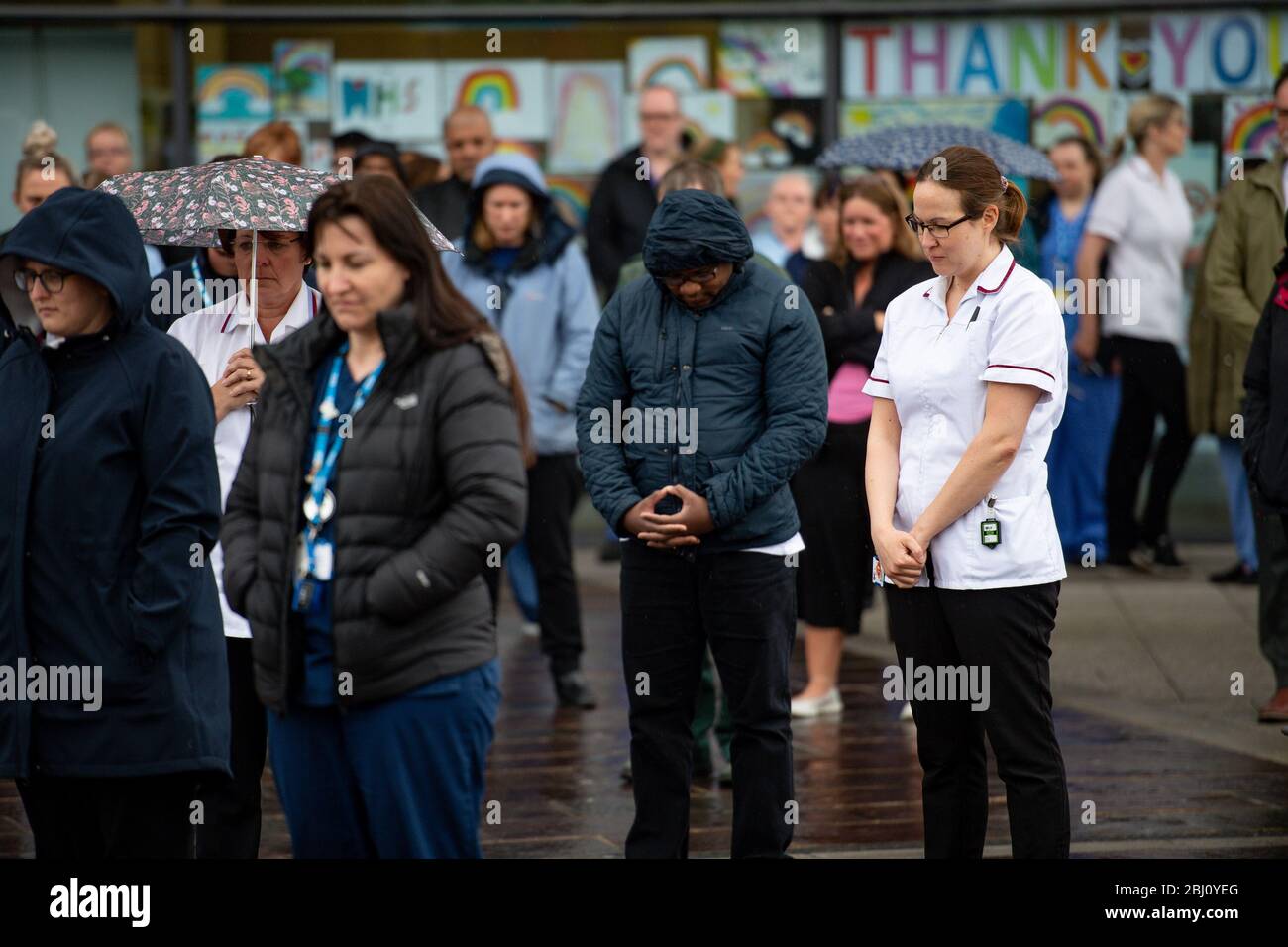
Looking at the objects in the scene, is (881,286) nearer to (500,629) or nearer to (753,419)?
(753,419)

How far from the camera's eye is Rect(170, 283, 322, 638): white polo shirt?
576 centimetres

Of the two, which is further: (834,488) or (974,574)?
(834,488)

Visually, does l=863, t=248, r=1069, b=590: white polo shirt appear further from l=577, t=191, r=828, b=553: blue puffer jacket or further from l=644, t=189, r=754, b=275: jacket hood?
l=644, t=189, r=754, b=275: jacket hood

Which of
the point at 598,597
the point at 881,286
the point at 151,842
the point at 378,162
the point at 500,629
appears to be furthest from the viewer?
the point at 598,597

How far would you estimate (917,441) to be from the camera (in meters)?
5.51

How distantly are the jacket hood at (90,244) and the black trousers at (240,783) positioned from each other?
1.28 meters

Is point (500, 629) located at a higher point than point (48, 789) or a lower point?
lower

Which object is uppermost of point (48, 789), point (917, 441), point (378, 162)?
point (378, 162)

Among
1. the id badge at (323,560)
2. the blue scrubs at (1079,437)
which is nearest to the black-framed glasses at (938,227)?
the id badge at (323,560)

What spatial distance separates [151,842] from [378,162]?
563 cm

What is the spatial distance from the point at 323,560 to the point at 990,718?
6.53 ft

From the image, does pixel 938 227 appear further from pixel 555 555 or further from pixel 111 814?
pixel 555 555
